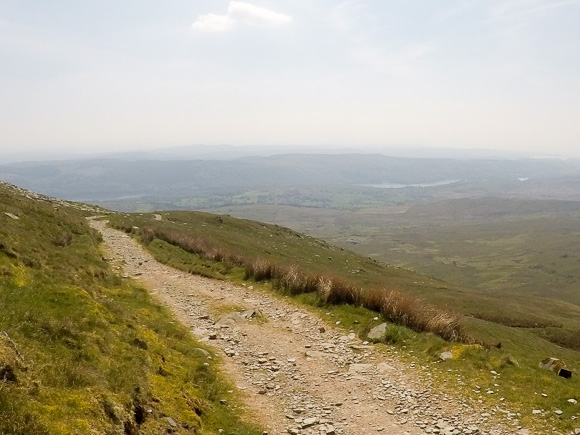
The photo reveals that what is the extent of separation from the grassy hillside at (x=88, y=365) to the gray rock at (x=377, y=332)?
679 centimetres

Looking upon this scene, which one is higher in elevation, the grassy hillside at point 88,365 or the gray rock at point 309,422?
the grassy hillside at point 88,365

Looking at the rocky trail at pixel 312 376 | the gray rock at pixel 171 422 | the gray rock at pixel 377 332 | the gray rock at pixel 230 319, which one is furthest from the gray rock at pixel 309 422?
the gray rock at pixel 230 319

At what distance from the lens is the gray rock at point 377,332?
16031 millimetres

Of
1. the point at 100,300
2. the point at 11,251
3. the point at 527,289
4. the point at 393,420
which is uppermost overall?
the point at 11,251

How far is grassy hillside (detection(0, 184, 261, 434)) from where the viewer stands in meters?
6.76

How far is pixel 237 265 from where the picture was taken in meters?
28.6

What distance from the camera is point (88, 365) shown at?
902 cm

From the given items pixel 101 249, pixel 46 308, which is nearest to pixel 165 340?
pixel 46 308

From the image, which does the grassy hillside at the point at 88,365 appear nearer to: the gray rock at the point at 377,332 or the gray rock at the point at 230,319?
the gray rock at the point at 230,319

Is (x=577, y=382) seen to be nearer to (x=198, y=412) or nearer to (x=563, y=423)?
(x=563, y=423)

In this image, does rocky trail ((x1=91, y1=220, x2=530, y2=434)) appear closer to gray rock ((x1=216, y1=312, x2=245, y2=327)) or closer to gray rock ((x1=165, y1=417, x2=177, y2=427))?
gray rock ((x1=216, y1=312, x2=245, y2=327))

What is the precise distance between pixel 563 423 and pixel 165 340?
1308 centimetres

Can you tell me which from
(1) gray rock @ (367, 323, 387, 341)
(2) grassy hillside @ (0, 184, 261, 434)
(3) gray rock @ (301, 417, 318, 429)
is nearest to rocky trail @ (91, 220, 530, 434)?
(3) gray rock @ (301, 417, 318, 429)

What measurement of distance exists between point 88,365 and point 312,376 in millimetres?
7542
